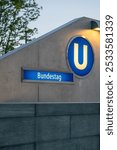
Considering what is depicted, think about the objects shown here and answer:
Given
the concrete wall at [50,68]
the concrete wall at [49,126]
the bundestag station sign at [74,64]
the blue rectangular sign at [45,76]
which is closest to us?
the concrete wall at [49,126]

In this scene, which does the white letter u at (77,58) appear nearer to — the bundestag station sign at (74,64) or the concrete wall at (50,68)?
the bundestag station sign at (74,64)

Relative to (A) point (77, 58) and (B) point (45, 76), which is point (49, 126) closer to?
(B) point (45, 76)

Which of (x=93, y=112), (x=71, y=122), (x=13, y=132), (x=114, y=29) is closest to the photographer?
(x=13, y=132)

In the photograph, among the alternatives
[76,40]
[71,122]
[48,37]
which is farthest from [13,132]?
[76,40]

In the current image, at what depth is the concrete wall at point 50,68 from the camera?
399 inches

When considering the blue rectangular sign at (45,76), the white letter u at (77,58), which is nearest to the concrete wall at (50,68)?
the blue rectangular sign at (45,76)

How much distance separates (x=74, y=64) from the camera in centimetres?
1178

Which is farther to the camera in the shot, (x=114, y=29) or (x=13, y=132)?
(x=114, y=29)

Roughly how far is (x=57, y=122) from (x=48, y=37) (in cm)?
260

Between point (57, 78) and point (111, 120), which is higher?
point (57, 78)

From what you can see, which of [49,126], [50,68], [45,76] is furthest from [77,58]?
[49,126]

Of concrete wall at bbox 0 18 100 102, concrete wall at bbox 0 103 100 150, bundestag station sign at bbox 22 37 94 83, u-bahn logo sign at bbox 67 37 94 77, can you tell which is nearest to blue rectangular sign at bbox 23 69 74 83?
bundestag station sign at bbox 22 37 94 83

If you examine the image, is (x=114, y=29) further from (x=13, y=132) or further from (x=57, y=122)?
(x=13, y=132)

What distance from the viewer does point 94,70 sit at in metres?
12.6
